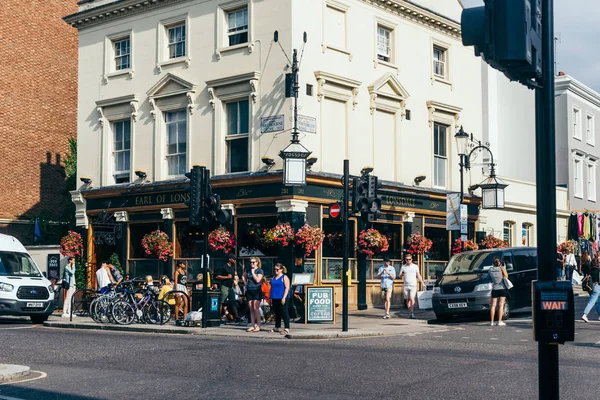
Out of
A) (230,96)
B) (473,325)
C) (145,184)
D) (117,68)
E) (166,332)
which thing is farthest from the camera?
(117,68)

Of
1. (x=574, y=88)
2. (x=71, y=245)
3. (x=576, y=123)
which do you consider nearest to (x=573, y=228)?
(x=576, y=123)

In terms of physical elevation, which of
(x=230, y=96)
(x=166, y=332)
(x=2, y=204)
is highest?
(x=230, y=96)

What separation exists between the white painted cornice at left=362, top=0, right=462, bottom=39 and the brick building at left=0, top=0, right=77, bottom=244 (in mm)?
16494

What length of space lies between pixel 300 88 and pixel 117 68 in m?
8.54

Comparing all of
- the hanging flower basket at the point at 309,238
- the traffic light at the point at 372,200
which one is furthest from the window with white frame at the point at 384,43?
the traffic light at the point at 372,200

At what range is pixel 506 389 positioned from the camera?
34.0 feet

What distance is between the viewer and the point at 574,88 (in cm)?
4575

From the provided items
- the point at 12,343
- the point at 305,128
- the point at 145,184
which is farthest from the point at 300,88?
the point at 12,343

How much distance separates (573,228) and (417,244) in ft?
51.2

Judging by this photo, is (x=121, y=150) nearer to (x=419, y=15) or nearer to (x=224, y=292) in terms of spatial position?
(x=224, y=292)

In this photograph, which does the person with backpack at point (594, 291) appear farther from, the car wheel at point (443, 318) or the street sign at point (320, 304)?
the street sign at point (320, 304)

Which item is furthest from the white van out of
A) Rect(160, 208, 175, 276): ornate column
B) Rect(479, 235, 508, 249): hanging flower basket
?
Rect(479, 235, 508, 249): hanging flower basket

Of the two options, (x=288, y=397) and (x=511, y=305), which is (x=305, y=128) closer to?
(x=511, y=305)

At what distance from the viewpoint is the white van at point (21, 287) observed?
74.7ft
